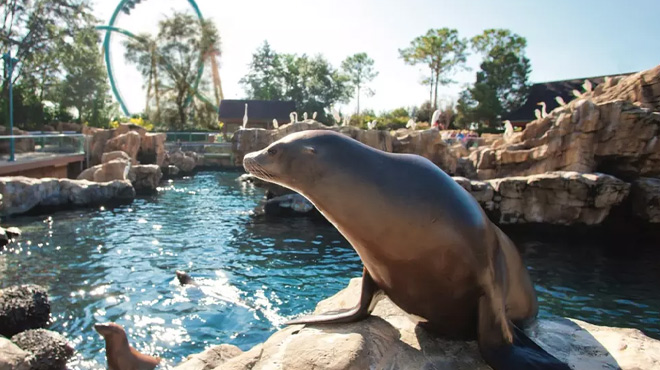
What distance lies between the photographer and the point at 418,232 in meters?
2.01

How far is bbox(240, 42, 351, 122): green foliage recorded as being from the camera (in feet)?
146

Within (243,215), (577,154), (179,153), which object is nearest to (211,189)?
(243,215)

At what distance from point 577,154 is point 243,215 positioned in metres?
10.1

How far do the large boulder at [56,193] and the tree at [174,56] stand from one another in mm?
25459

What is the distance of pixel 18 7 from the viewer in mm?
24391

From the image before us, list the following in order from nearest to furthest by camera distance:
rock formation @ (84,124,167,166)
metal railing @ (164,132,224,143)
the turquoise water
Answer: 1. the turquoise water
2. rock formation @ (84,124,167,166)
3. metal railing @ (164,132,224,143)

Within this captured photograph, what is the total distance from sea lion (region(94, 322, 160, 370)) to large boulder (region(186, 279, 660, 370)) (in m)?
2.44

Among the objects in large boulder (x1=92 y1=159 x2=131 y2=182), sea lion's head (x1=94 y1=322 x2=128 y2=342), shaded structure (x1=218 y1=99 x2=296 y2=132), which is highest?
shaded structure (x1=218 y1=99 x2=296 y2=132)

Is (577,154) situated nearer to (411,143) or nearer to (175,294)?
(411,143)

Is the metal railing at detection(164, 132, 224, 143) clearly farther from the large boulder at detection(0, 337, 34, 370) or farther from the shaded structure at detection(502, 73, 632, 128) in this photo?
the large boulder at detection(0, 337, 34, 370)

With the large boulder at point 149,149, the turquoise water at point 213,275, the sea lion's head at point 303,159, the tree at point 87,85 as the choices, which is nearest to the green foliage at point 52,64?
the tree at point 87,85

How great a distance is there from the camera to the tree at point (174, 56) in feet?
124

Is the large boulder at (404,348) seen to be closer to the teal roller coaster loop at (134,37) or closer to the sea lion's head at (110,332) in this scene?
the sea lion's head at (110,332)

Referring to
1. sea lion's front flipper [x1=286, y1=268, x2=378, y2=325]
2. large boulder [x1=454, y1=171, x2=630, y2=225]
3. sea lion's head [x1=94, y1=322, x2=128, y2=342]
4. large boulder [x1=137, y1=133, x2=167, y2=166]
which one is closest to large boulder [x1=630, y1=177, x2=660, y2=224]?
large boulder [x1=454, y1=171, x2=630, y2=225]
